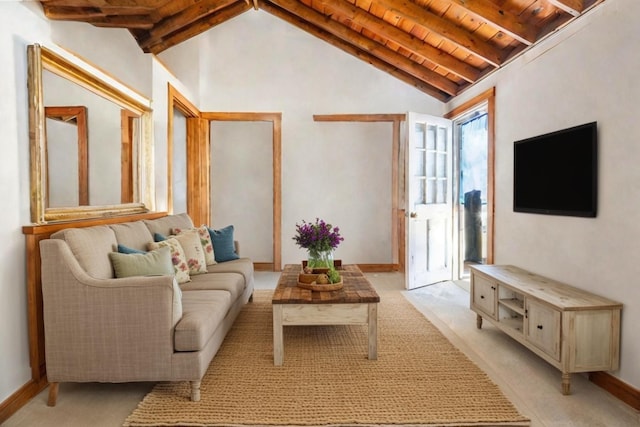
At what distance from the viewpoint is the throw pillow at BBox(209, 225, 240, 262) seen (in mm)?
3914

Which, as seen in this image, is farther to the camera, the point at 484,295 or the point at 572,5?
the point at 484,295

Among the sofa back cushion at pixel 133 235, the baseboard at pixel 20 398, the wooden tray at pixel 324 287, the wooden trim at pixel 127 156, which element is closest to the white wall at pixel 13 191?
the baseboard at pixel 20 398

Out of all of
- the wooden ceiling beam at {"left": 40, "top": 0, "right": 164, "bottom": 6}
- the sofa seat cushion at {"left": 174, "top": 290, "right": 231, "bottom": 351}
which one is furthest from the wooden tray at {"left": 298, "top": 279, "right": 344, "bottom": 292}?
the wooden ceiling beam at {"left": 40, "top": 0, "right": 164, "bottom": 6}

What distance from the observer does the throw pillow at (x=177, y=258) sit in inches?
118

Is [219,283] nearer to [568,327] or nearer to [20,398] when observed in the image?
[20,398]

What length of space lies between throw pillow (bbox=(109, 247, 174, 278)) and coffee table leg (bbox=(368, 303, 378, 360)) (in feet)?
4.46

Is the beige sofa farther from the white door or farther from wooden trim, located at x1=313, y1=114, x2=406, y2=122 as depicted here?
wooden trim, located at x1=313, y1=114, x2=406, y2=122

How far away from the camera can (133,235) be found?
2922 millimetres

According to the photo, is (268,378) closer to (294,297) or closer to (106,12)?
(294,297)

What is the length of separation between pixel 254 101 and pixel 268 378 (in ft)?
13.4

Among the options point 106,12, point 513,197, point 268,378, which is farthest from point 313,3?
point 268,378

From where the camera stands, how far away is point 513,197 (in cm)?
350

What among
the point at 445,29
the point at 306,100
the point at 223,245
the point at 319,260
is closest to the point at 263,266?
the point at 223,245

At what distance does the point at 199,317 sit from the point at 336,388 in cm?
88
